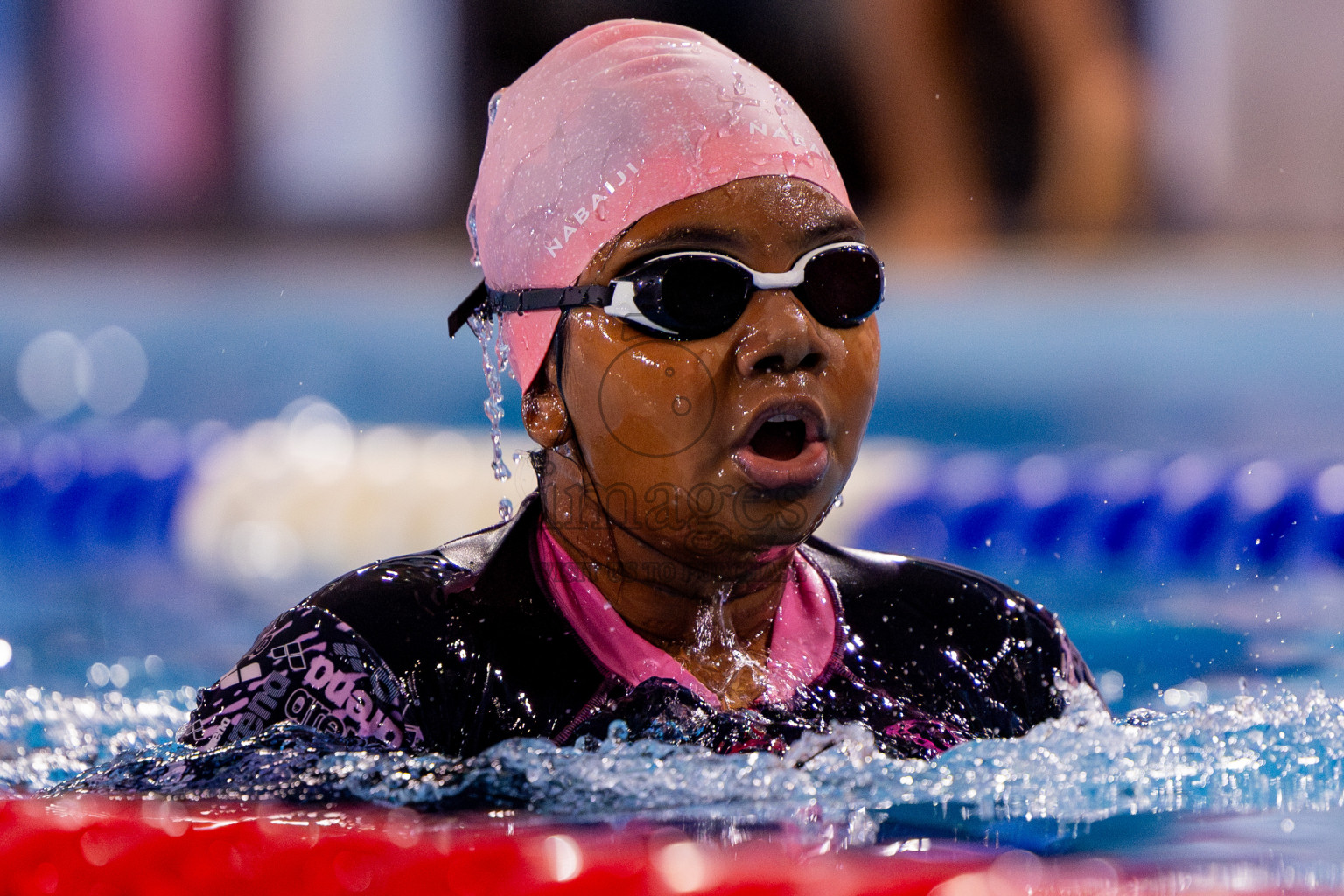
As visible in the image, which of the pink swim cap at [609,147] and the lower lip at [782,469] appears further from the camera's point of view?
the pink swim cap at [609,147]

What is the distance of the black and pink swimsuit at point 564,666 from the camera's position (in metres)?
1.76

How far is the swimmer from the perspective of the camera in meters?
1.73

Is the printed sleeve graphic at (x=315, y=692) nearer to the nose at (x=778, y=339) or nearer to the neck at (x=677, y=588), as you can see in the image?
the neck at (x=677, y=588)

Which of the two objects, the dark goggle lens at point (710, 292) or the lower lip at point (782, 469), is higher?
the dark goggle lens at point (710, 292)

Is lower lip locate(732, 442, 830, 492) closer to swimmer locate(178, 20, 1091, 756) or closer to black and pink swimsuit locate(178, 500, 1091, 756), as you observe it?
swimmer locate(178, 20, 1091, 756)

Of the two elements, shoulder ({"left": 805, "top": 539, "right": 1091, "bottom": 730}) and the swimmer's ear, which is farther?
shoulder ({"left": 805, "top": 539, "right": 1091, "bottom": 730})

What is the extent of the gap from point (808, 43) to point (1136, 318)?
12.4ft

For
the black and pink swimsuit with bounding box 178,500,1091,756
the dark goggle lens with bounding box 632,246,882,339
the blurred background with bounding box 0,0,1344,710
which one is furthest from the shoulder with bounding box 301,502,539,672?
the blurred background with bounding box 0,0,1344,710

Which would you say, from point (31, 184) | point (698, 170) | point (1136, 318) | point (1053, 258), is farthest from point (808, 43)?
point (698, 170)

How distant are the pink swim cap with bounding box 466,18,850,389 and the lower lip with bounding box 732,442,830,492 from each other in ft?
1.01

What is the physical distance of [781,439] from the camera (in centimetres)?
176

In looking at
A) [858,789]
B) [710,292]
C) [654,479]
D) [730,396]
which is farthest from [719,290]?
[858,789]

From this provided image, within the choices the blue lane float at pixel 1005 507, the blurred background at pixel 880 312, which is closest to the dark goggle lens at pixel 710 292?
the blurred background at pixel 880 312

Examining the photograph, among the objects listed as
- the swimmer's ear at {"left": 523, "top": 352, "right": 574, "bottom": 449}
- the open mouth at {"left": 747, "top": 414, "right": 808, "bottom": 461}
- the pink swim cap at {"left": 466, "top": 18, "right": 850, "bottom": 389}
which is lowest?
the open mouth at {"left": 747, "top": 414, "right": 808, "bottom": 461}
